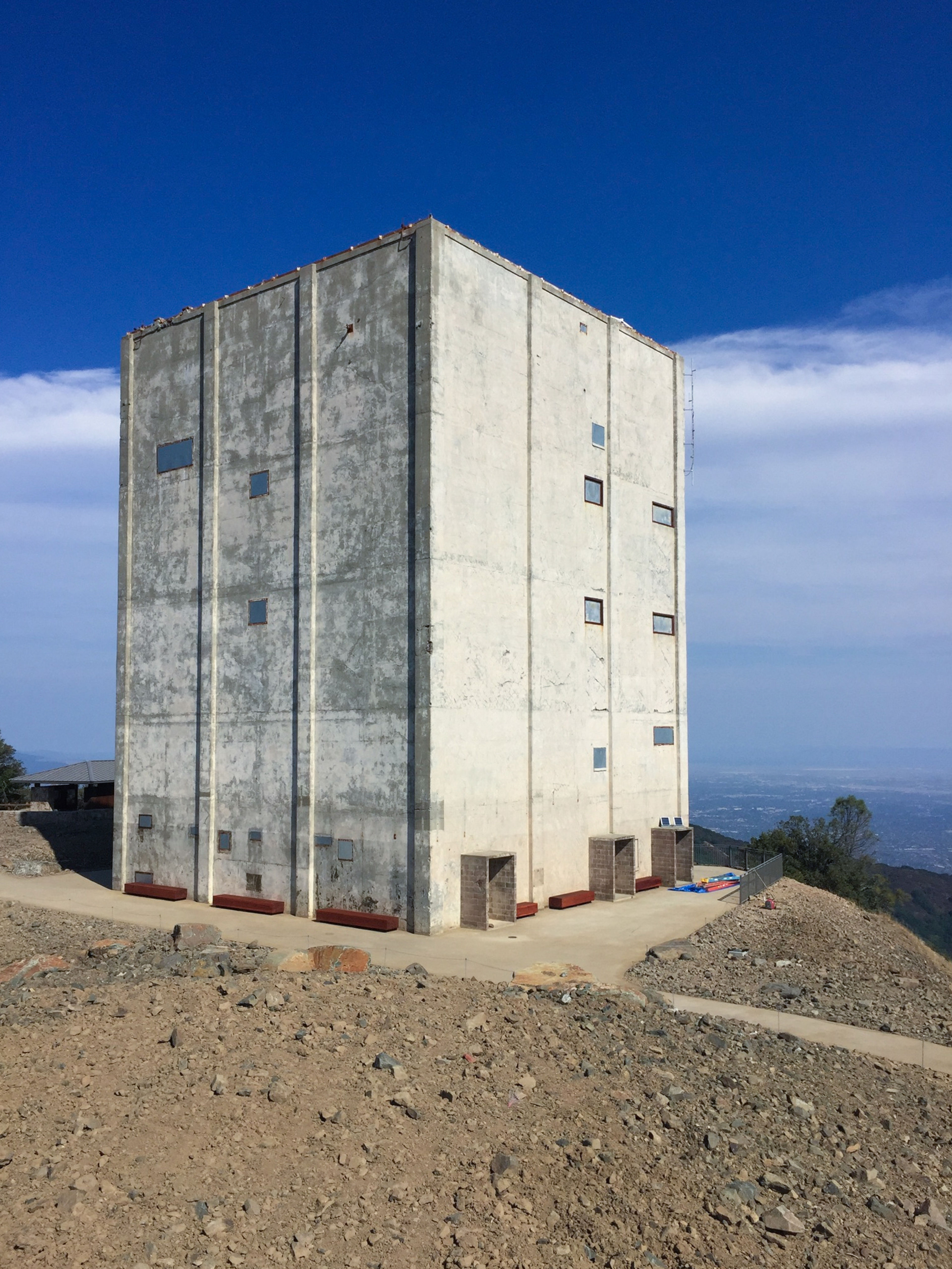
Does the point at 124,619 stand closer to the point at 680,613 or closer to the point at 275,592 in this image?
the point at 275,592

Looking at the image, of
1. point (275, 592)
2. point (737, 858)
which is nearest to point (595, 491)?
point (275, 592)

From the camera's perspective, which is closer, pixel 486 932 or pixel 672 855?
pixel 486 932

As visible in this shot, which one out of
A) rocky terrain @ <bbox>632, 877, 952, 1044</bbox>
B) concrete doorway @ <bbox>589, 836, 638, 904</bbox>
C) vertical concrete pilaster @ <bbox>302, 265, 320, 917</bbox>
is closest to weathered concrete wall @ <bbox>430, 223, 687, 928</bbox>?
concrete doorway @ <bbox>589, 836, 638, 904</bbox>

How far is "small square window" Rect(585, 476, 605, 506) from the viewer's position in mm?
33000

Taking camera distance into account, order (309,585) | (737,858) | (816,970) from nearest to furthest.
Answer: (816,970) < (309,585) < (737,858)

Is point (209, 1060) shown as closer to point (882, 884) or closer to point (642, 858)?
point (642, 858)

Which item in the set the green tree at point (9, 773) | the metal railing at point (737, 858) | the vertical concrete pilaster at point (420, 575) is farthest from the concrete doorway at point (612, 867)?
the green tree at point (9, 773)

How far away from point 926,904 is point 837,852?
76.6 meters

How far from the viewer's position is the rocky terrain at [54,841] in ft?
125

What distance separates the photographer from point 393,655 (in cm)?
2673

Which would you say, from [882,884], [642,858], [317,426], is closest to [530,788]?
[642,858]

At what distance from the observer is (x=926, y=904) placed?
13050cm

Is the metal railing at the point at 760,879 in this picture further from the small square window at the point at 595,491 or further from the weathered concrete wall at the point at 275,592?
the small square window at the point at 595,491

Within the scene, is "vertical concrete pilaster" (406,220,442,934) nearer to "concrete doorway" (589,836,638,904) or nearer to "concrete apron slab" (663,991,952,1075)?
"concrete apron slab" (663,991,952,1075)
